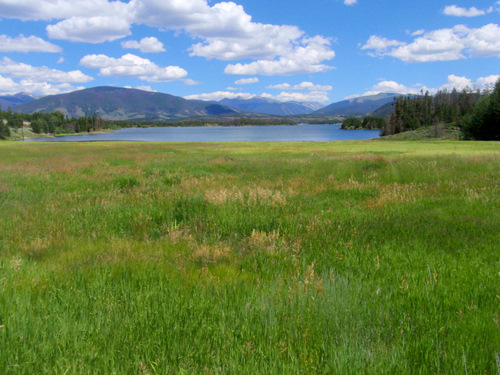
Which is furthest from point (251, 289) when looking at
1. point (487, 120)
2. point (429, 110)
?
point (429, 110)

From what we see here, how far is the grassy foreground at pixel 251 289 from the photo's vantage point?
287 centimetres

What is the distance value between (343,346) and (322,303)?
2.51 ft

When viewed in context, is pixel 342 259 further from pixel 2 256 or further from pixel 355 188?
pixel 355 188

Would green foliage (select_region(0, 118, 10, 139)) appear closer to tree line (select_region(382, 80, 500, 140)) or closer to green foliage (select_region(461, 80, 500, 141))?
tree line (select_region(382, 80, 500, 140))

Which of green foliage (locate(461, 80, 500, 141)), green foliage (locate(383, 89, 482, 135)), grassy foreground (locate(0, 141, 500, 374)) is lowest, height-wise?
grassy foreground (locate(0, 141, 500, 374))

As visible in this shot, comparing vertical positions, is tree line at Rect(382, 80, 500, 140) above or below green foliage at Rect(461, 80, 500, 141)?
above

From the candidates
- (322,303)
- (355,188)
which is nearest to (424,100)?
(355,188)

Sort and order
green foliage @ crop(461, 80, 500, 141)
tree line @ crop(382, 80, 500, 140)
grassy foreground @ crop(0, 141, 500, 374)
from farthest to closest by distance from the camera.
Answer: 1. tree line @ crop(382, 80, 500, 140)
2. green foliage @ crop(461, 80, 500, 141)
3. grassy foreground @ crop(0, 141, 500, 374)

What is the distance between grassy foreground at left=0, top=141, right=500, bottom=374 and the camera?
9.40ft

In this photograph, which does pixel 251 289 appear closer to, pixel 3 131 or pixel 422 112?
pixel 422 112

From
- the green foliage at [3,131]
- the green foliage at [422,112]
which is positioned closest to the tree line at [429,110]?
the green foliage at [422,112]

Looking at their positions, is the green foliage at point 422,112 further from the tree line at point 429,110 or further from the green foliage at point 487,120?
the green foliage at point 487,120

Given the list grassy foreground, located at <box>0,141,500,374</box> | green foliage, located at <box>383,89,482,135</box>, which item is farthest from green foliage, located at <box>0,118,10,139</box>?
green foliage, located at <box>383,89,482,135</box>

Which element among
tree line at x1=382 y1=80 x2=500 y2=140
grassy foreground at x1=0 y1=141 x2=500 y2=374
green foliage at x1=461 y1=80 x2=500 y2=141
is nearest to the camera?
grassy foreground at x1=0 y1=141 x2=500 y2=374
